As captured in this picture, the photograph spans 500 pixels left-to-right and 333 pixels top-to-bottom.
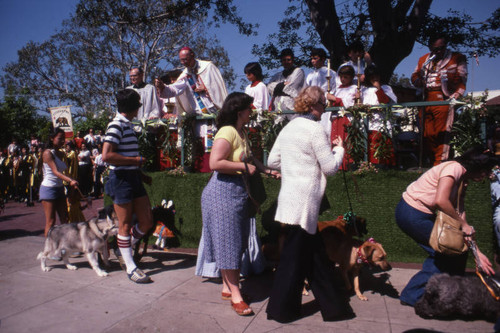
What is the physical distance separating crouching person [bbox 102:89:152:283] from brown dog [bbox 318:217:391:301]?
2.16 metres

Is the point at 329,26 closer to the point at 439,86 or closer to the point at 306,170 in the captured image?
the point at 439,86

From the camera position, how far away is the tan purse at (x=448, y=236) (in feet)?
10.8

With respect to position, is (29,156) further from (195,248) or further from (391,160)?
(391,160)

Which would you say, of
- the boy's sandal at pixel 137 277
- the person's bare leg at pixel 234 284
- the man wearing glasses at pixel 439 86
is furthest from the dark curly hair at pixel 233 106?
the man wearing glasses at pixel 439 86

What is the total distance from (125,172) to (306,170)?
7.23 feet

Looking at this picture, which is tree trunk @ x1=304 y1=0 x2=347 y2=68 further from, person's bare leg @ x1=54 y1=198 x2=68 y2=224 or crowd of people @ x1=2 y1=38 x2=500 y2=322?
person's bare leg @ x1=54 y1=198 x2=68 y2=224

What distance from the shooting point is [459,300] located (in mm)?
3279

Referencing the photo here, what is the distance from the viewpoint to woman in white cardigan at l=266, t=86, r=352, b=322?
3.29 metres

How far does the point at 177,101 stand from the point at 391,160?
3.64 m

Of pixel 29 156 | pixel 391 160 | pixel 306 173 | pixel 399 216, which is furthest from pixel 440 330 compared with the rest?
pixel 29 156

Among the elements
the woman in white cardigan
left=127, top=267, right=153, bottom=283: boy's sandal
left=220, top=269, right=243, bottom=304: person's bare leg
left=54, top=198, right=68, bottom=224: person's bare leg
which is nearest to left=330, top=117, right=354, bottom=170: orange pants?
the woman in white cardigan

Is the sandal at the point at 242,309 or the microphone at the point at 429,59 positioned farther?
the microphone at the point at 429,59

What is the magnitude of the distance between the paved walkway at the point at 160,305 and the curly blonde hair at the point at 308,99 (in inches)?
74.9

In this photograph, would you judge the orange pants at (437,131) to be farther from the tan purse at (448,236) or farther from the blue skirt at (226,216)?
the blue skirt at (226,216)
